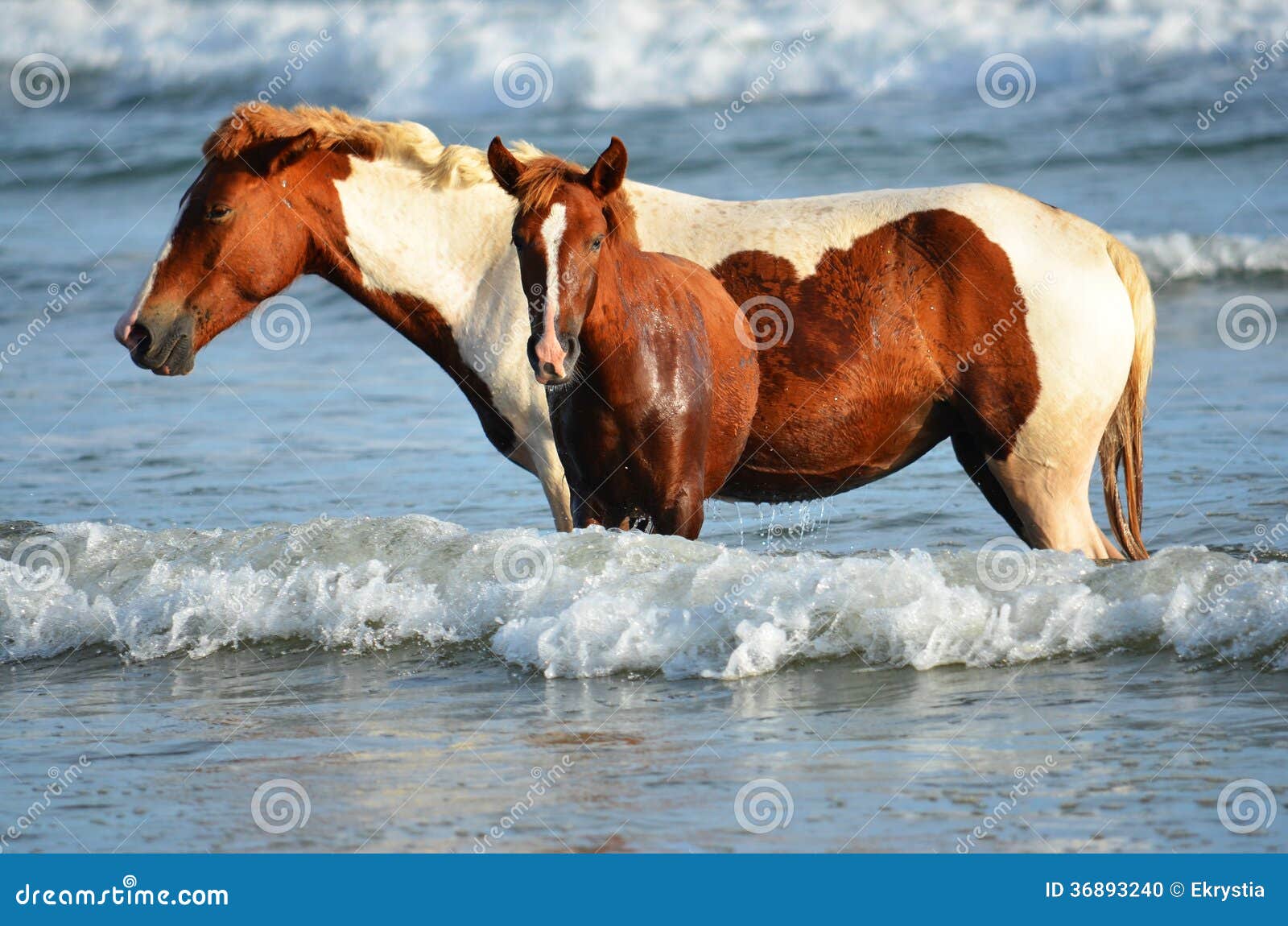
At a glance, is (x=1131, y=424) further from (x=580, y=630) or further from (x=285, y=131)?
(x=285, y=131)

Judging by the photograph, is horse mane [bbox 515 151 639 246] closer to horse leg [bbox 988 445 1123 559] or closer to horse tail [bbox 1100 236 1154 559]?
horse leg [bbox 988 445 1123 559]

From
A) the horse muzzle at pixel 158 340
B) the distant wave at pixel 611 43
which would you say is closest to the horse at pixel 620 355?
the horse muzzle at pixel 158 340

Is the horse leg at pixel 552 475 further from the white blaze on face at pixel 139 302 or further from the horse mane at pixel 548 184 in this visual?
the white blaze on face at pixel 139 302

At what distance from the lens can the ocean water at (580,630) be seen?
139 inches

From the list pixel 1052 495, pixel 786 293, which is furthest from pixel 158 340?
pixel 1052 495

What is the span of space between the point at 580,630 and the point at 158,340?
1.73 meters

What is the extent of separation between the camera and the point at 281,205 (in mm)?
5367

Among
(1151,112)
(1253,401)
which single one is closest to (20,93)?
(1151,112)

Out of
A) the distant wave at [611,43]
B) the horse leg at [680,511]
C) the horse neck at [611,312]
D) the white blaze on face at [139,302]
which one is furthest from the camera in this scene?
the distant wave at [611,43]

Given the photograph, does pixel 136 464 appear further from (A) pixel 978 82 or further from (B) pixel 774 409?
(A) pixel 978 82

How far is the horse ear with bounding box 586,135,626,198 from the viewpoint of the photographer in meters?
4.40

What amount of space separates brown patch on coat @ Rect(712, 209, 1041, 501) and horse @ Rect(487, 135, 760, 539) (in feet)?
0.89

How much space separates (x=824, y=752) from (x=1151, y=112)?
47.2 ft

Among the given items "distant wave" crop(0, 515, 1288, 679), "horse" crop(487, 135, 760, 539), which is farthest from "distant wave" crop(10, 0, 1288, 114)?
"horse" crop(487, 135, 760, 539)
